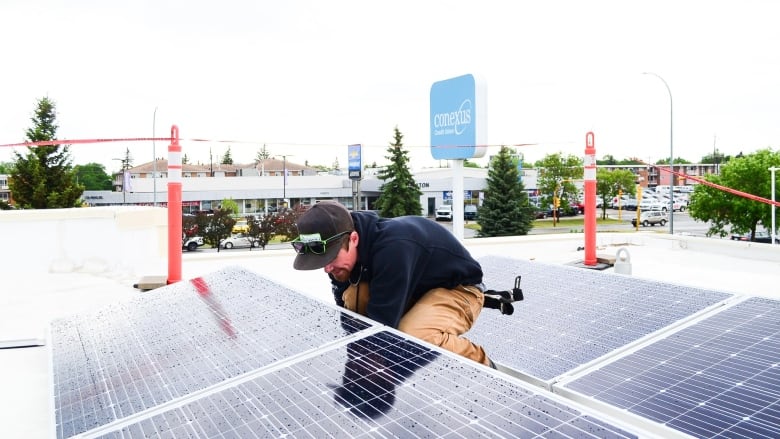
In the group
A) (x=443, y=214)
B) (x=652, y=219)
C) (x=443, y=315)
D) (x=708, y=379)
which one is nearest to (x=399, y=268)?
(x=443, y=315)

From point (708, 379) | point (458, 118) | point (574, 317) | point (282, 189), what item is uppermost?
point (458, 118)

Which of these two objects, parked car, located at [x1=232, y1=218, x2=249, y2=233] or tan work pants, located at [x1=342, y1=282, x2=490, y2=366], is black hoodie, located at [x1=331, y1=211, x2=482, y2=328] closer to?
tan work pants, located at [x1=342, y1=282, x2=490, y2=366]

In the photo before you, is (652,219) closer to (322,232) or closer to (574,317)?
(574,317)

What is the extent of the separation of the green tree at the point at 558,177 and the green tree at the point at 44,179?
4564 cm

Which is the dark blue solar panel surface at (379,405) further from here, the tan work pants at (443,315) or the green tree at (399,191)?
the green tree at (399,191)

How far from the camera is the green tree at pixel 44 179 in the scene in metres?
46.3

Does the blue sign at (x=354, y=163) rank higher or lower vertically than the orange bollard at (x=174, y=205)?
higher

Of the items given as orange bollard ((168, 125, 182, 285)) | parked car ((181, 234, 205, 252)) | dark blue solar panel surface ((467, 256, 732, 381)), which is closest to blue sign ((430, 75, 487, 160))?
orange bollard ((168, 125, 182, 285))

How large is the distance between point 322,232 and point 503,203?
44.0 meters

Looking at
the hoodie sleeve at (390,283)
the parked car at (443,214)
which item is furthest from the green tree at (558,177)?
the hoodie sleeve at (390,283)

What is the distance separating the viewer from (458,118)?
449 inches

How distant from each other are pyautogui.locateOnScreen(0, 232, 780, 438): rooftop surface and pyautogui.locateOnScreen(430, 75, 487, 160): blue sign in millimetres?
1921

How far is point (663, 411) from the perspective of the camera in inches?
114

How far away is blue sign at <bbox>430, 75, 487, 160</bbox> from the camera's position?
35.7ft
